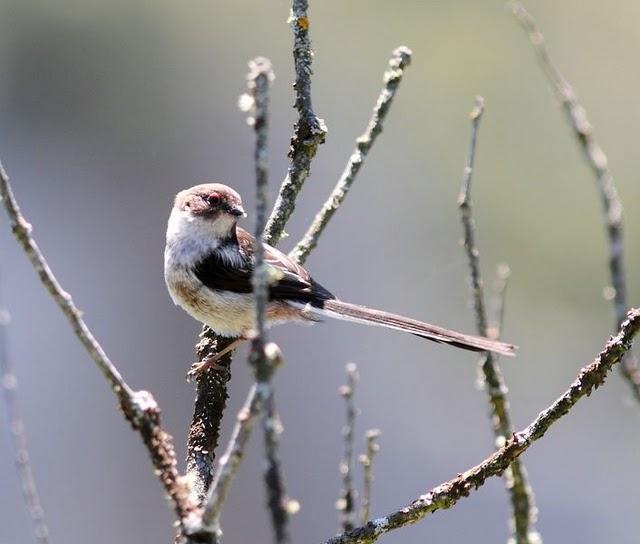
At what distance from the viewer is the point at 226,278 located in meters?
4.83

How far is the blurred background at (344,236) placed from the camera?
9.01 meters

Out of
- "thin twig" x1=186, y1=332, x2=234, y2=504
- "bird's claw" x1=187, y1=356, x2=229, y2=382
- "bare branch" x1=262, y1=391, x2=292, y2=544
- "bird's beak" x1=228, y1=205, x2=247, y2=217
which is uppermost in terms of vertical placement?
"bird's beak" x1=228, y1=205, x2=247, y2=217

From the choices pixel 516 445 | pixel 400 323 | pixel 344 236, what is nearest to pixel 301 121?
pixel 400 323

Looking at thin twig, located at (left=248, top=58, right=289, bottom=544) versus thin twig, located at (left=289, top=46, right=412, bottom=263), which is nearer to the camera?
thin twig, located at (left=248, top=58, right=289, bottom=544)

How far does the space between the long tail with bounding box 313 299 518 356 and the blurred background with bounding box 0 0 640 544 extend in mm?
4147

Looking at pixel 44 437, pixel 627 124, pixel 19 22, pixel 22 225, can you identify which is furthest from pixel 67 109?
A: pixel 22 225

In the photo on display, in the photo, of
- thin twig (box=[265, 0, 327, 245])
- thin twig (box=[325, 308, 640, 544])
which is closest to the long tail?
thin twig (box=[265, 0, 327, 245])

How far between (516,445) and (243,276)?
99.6 inches

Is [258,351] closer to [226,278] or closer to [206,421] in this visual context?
[206,421]

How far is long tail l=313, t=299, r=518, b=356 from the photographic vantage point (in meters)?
3.65

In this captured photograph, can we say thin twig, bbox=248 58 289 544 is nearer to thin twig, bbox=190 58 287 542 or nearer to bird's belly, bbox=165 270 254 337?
thin twig, bbox=190 58 287 542

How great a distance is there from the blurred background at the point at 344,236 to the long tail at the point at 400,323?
4147 millimetres

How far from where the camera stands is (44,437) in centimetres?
912

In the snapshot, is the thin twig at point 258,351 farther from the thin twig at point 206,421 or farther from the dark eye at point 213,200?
the dark eye at point 213,200
